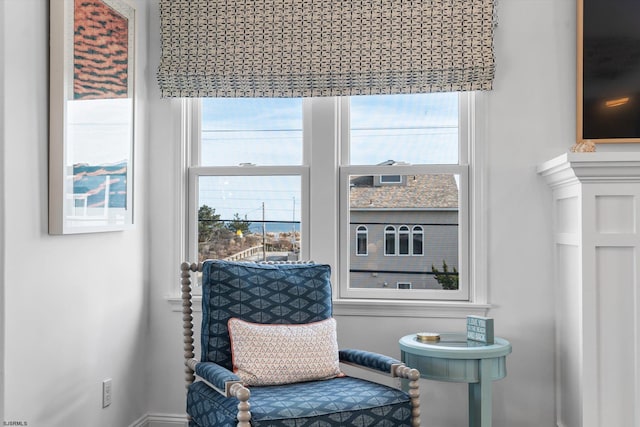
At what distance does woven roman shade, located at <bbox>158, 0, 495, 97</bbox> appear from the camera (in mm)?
2871

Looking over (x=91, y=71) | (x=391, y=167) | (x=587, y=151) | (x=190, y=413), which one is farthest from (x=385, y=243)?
(x=91, y=71)

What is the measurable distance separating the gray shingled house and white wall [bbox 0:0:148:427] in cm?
112

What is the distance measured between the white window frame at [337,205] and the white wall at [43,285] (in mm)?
503

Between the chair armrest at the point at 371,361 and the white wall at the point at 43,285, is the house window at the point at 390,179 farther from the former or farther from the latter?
the white wall at the point at 43,285

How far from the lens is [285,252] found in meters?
3.17

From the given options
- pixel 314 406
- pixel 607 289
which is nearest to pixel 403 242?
pixel 607 289

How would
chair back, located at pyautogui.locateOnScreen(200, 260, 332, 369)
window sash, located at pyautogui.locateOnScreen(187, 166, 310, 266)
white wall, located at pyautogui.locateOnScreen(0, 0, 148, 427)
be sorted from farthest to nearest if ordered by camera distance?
window sash, located at pyautogui.locateOnScreen(187, 166, 310, 266), chair back, located at pyautogui.locateOnScreen(200, 260, 332, 369), white wall, located at pyautogui.locateOnScreen(0, 0, 148, 427)

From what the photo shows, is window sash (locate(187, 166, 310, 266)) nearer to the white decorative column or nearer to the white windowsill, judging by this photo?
the white windowsill

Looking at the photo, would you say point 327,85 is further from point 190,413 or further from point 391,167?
point 190,413

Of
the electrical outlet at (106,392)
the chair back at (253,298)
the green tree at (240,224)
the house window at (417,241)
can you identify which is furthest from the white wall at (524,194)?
the electrical outlet at (106,392)

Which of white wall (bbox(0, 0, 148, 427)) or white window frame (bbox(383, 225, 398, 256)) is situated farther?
white window frame (bbox(383, 225, 398, 256))

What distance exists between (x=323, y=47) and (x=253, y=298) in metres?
1.22

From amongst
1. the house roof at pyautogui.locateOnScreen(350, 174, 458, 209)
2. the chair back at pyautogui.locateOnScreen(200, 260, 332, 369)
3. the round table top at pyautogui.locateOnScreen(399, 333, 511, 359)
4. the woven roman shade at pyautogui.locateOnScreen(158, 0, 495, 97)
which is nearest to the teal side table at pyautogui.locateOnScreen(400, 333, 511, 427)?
the round table top at pyautogui.locateOnScreen(399, 333, 511, 359)

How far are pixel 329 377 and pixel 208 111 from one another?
150cm
